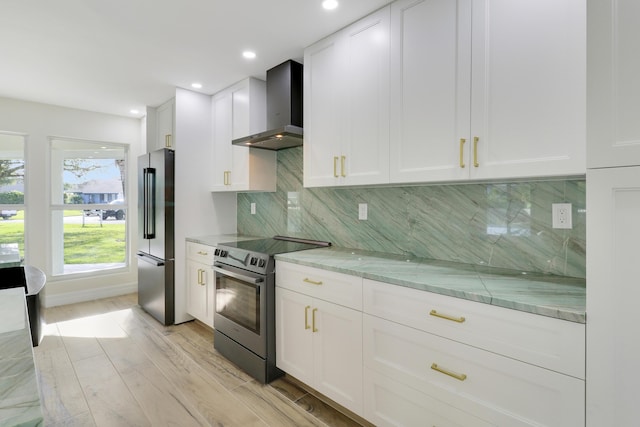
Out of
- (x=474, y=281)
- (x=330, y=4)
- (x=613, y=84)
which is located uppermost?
(x=330, y=4)

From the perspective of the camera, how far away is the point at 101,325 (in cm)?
347

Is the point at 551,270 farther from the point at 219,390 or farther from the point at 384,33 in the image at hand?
the point at 219,390

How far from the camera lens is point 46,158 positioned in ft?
13.0

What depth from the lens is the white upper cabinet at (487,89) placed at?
1.37 meters

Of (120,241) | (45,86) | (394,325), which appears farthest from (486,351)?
(120,241)

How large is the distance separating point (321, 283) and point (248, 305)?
752mm

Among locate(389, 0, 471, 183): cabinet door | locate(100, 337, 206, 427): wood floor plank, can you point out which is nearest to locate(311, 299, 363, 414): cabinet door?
locate(100, 337, 206, 427): wood floor plank

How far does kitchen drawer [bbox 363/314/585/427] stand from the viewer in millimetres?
1188

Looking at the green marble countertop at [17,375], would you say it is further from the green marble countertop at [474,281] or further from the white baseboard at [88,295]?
the white baseboard at [88,295]

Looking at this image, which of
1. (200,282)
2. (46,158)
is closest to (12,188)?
(46,158)

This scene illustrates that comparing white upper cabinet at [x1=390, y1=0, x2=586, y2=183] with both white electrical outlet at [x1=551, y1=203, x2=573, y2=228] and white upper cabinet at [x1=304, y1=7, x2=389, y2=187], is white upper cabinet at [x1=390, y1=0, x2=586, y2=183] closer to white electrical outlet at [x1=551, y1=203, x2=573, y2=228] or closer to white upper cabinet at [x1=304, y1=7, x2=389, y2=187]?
white upper cabinet at [x1=304, y1=7, x2=389, y2=187]

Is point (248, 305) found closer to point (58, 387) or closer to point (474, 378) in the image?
point (58, 387)

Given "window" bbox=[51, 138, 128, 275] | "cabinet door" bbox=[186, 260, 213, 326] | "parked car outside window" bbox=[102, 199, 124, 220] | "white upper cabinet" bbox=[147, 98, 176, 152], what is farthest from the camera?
"parked car outside window" bbox=[102, 199, 124, 220]

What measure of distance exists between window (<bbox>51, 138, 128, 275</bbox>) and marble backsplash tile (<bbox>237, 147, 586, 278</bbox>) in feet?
9.68
